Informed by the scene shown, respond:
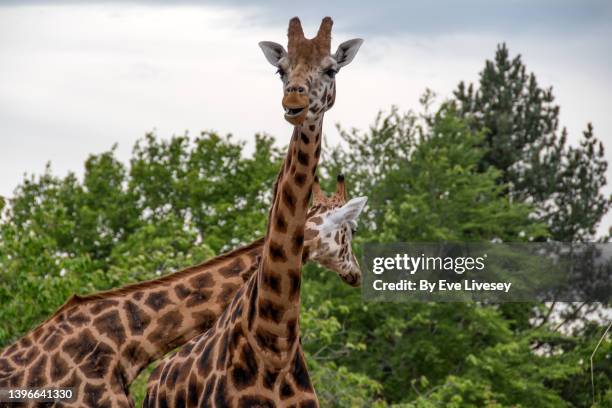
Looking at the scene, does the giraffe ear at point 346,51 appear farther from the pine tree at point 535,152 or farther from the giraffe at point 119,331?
the pine tree at point 535,152

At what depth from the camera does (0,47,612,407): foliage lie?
3394cm

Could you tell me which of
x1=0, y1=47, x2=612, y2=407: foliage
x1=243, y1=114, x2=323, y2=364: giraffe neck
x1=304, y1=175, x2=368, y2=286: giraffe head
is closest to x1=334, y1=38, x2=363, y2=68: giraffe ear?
x1=243, y1=114, x2=323, y2=364: giraffe neck

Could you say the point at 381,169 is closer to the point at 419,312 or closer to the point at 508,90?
the point at 419,312

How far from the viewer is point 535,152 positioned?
145 ft

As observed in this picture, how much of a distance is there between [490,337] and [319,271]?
15.5ft

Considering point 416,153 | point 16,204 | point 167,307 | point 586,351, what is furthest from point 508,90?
point 167,307

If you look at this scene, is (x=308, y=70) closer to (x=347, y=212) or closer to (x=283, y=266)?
(x=283, y=266)

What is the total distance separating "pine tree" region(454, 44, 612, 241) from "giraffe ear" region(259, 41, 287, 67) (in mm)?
33233

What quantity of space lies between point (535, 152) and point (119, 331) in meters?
35.4

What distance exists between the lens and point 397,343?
34688 mm

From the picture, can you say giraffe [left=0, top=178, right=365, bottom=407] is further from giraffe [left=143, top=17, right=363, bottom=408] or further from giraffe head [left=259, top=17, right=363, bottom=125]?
giraffe head [left=259, top=17, right=363, bottom=125]

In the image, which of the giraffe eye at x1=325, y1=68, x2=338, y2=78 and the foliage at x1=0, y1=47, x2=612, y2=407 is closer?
the giraffe eye at x1=325, y1=68, x2=338, y2=78

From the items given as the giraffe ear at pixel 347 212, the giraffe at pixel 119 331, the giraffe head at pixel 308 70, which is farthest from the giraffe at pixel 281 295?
the giraffe ear at pixel 347 212

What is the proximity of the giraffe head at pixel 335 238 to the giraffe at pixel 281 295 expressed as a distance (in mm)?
2877
